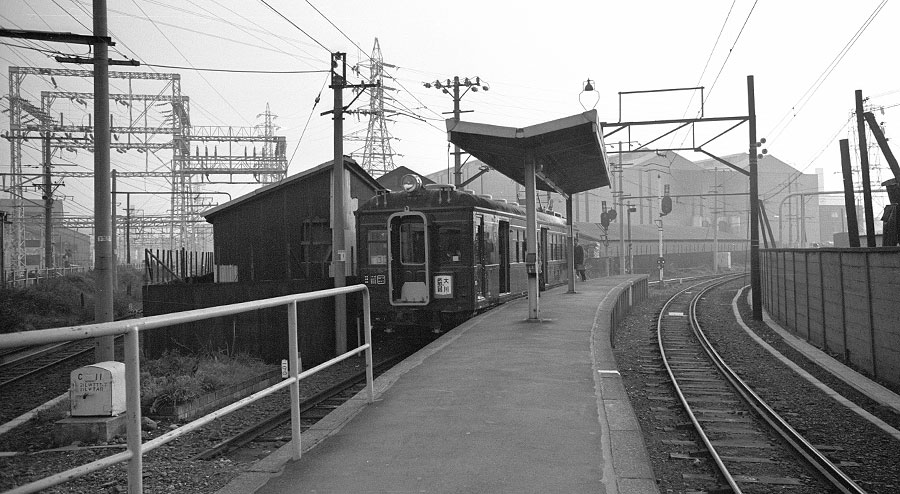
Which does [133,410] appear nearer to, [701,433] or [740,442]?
[701,433]

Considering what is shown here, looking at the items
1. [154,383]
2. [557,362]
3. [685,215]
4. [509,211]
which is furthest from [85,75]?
[685,215]

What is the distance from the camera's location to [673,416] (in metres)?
9.60

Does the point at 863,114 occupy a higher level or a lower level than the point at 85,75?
lower

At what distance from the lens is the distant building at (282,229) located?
68.1 feet

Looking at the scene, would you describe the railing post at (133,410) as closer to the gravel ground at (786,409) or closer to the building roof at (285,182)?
the gravel ground at (786,409)

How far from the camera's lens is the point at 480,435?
235 inches

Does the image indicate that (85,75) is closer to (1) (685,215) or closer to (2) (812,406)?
(2) (812,406)

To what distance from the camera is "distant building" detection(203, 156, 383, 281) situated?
817 inches

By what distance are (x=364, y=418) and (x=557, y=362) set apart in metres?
A: 3.58

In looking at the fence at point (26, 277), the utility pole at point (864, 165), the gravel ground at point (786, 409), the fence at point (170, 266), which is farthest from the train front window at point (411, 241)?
the fence at point (26, 277)

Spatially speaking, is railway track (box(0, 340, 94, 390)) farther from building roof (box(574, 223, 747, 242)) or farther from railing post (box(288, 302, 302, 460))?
building roof (box(574, 223, 747, 242))

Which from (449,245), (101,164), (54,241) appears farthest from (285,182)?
(54,241)

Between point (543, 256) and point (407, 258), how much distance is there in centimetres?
712

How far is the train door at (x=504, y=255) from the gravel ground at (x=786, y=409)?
2986 mm
